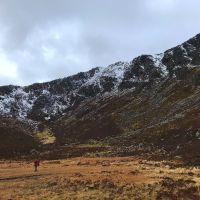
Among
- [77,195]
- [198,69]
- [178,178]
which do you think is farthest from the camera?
[198,69]

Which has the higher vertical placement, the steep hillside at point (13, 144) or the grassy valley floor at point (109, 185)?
the steep hillside at point (13, 144)

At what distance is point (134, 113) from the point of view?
17812cm

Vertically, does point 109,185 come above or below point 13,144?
below

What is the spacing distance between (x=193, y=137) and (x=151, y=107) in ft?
257

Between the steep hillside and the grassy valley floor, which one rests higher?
the steep hillside

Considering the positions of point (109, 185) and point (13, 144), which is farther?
point (13, 144)

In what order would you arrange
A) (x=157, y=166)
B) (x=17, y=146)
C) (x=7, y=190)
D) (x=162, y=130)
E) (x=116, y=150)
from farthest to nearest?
(x=17, y=146) < (x=162, y=130) < (x=116, y=150) < (x=157, y=166) < (x=7, y=190)

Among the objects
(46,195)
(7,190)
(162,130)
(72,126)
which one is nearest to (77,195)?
(46,195)

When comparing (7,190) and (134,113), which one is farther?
(134,113)

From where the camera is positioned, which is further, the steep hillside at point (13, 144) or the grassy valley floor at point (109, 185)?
the steep hillside at point (13, 144)

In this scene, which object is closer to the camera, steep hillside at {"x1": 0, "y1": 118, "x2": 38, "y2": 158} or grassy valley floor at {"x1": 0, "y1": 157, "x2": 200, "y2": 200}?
grassy valley floor at {"x1": 0, "y1": 157, "x2": 200, "y2": 200}

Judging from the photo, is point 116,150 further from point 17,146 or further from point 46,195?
point 46,195

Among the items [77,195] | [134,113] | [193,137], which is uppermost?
[134,113]

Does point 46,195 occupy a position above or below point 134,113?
below
